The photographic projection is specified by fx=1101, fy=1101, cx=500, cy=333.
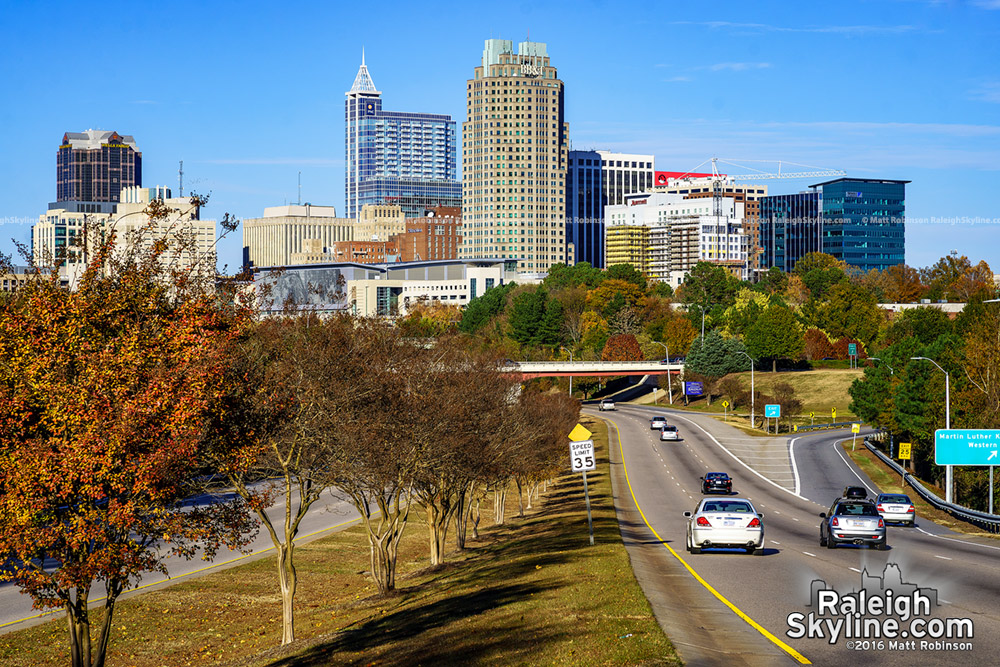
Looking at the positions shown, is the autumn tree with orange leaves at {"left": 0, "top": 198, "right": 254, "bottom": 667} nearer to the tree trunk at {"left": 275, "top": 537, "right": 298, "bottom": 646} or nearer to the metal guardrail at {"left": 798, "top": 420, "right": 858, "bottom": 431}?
the tree trunk at {"left": 275, "top": 537, "right": 298, "bottom": 646}

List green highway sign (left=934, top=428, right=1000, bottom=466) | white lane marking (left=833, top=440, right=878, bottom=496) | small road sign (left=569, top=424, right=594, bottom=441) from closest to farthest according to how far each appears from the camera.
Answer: small road sign (left=569, top=424, right=594, bottom=441) < green highway sign (left=934, top=428, right=1000, bottom=466) < white lane marking (left=833, top=440, right=878, bottom=496)

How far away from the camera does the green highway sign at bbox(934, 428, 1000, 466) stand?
5153 cm

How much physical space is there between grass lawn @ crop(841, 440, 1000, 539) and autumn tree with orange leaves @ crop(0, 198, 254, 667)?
34.9m

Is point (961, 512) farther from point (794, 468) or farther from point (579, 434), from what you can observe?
point (794, 468)

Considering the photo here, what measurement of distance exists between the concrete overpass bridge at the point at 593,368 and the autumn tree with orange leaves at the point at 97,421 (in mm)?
112721

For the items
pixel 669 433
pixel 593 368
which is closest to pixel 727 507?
pixel 669 433

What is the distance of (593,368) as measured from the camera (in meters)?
144

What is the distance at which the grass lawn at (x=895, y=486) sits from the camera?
51.4 m

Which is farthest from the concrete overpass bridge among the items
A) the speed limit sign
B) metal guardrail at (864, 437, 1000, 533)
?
the speed limit sign

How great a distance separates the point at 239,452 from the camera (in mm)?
20578

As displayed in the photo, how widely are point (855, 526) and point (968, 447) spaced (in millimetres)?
22843

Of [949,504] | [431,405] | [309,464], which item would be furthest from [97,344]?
[949,504]

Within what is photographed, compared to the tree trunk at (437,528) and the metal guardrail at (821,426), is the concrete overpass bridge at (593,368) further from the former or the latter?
the tree trunk at (437,528)

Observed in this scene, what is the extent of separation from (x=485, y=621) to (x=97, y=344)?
852 cm
